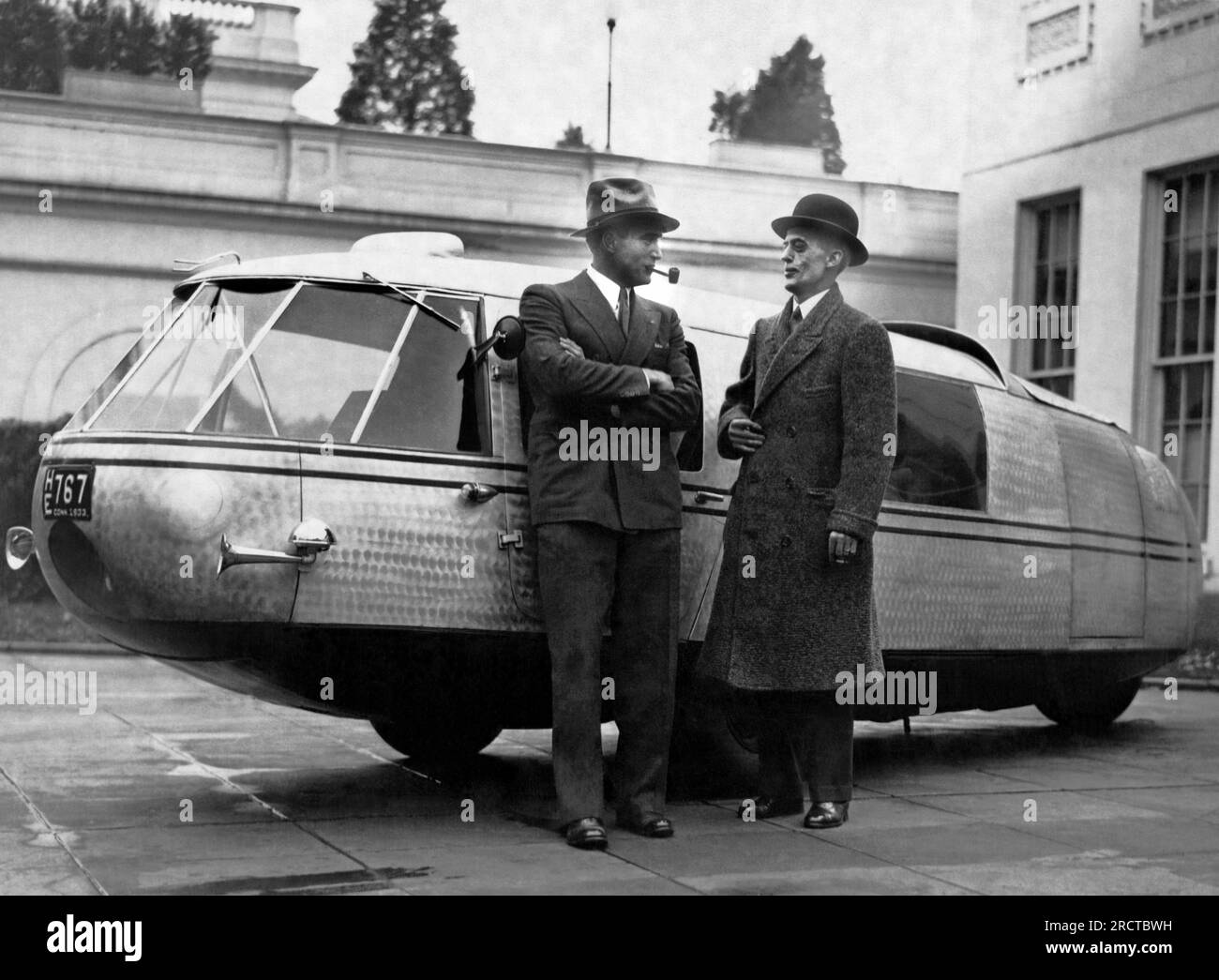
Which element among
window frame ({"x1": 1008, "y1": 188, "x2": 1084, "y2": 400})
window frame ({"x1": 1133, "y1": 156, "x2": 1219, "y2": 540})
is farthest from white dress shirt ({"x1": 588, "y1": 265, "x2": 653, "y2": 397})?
window frame ({"x1": 1008, "y1": 188, "x2": 1084, "y2": 400})

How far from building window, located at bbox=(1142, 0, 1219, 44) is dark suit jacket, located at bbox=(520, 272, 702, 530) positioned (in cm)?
1416

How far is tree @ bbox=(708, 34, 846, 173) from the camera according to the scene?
38.1 m

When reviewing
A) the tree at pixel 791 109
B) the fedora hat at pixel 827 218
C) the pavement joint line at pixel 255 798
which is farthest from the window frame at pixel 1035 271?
the tree at pixel 791 109

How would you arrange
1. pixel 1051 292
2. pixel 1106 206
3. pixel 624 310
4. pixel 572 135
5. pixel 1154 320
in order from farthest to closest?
pixel 572 135 < pixel 1051 292 < pixel 1106 206 < pixel 1154 320 < pixel 624 310

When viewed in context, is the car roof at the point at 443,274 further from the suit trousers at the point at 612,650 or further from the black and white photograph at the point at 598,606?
the suit trousers at the point at 612,650

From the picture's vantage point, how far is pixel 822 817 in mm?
6012

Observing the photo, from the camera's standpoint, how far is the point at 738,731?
274 inches

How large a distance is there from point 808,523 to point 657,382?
2.47ft

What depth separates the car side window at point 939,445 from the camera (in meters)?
7.54

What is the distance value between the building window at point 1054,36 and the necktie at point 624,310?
50.0ft

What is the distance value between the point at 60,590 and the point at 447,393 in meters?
1.56

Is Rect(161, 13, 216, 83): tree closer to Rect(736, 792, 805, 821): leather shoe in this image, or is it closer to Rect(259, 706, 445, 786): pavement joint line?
Rect(259, 706, 445, 786): pavement joint line

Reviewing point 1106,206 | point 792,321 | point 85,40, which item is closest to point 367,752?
point 792,321

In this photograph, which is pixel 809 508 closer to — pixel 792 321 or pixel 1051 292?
pixel 792 321
